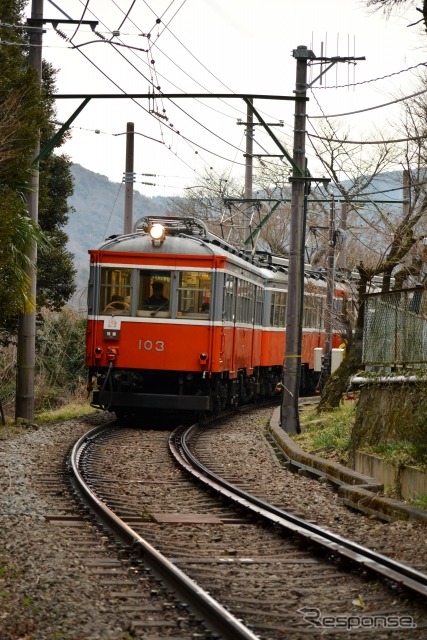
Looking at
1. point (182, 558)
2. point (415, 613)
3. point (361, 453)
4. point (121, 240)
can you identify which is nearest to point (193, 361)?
point (121, 240)

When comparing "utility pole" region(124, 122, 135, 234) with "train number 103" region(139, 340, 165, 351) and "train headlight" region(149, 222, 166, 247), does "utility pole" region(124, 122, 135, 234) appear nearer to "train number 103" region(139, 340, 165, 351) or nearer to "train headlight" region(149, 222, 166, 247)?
"train headlight" region(149, 222, 166, 247)

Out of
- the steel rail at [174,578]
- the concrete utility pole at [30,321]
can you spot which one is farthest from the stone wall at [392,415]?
the concrete utility pole at [30,321]

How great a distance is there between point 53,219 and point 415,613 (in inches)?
959

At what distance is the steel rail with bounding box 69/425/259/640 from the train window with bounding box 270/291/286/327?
56.2ft

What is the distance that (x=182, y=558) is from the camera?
317 inches

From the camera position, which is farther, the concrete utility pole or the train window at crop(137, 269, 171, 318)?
the train window at crop(137, 269, 171, 318)

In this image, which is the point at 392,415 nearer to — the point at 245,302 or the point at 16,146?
the point at 16,146

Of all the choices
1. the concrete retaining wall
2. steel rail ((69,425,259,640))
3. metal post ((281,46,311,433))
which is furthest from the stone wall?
metal post ((281,46,311,433))

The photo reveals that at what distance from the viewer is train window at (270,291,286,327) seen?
28.2m

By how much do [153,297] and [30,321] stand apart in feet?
6.99

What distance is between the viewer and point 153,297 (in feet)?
65.3

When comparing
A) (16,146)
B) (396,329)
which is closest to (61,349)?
(16,146)

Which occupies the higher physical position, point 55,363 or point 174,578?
point 55,363

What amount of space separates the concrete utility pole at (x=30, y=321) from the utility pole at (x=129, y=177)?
33.4 feet
